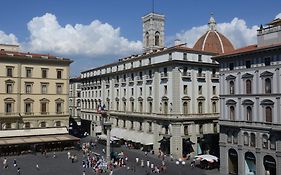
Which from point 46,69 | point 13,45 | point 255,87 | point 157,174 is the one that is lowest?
point 157,174

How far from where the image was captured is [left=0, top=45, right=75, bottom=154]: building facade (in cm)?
6084

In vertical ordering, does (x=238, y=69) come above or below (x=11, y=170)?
above

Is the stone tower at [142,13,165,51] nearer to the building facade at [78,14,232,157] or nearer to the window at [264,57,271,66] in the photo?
the building facade at [78,14,232,157]

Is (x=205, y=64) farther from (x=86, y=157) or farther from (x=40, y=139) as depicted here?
(x=40, y=139)

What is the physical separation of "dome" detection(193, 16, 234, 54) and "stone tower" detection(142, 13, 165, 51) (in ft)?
61.3

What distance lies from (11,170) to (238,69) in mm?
32908

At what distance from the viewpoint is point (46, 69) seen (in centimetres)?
6500

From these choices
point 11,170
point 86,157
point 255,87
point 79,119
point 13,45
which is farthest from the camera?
point 79,119

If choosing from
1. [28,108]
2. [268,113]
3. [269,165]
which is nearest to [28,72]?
[28,108]

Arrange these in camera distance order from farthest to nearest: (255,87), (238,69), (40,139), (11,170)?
(40,139) → (11,170) → (238,69) → (255,87)

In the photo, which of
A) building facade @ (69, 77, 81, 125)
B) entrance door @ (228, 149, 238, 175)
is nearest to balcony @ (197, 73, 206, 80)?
entrance door @ (228, 149, 238, 175)

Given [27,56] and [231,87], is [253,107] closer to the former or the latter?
[231,87]

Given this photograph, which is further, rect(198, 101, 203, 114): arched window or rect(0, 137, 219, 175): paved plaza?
rect(198, 101, 203, 114): arched window

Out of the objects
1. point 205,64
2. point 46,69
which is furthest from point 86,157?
point 205,64
